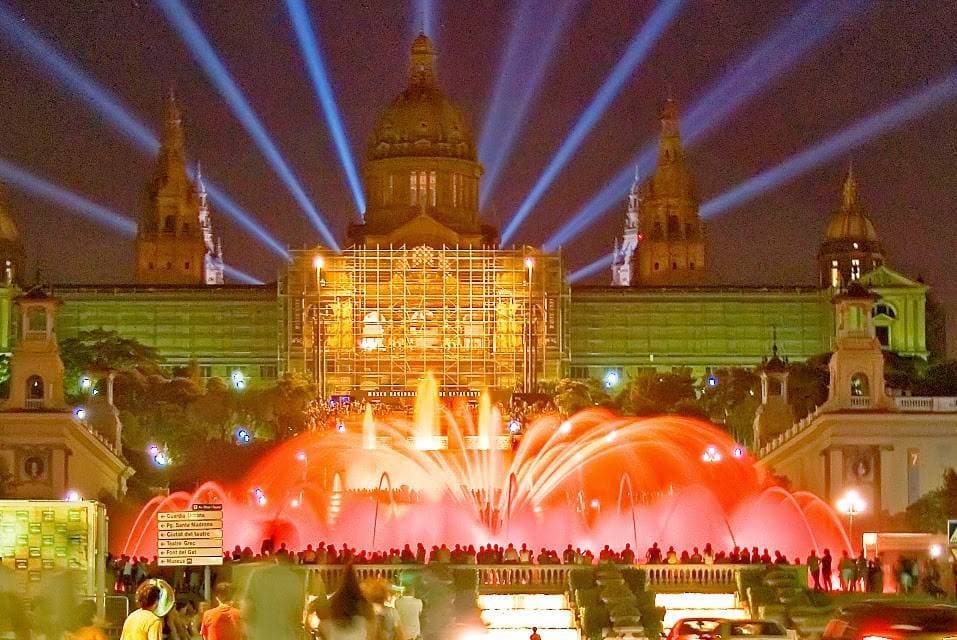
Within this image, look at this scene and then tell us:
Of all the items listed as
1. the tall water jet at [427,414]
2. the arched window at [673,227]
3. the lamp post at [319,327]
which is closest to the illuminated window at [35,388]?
the tall water jet at [427,414]

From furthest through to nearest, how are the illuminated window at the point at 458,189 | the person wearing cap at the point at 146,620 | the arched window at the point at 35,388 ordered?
the illuminated window at the point at 458,189 < the arched window at the point at 35,388 < the person wearing cap at the point at 146,620

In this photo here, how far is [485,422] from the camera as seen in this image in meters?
119

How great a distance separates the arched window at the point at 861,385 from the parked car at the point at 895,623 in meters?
54.3


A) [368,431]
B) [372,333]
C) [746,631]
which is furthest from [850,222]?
[746,631]

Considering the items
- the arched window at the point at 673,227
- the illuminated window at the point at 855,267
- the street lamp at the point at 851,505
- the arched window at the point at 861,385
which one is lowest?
the street lamp at the point at 851,505

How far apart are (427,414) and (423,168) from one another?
144ft

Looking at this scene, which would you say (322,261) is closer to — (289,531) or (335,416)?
(335,416)

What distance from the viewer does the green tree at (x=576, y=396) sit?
12031 cm

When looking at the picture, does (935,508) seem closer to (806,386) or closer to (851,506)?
(851,506)

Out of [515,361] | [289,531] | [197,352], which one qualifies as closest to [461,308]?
[515,361]

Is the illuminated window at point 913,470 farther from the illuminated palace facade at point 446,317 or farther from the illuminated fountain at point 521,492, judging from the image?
the illuminated palace facade at point 446,317

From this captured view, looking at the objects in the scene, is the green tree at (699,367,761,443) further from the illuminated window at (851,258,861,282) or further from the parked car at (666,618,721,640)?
the parked car at (666,618,721,640)

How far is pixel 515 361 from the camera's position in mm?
153250

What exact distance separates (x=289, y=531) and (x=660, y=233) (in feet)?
330
